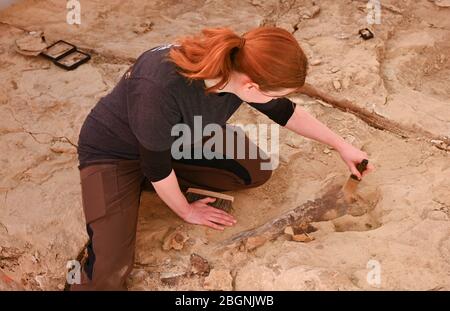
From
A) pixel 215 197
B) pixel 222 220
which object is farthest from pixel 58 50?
pixel 222 220

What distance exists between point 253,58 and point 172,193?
0.60 meters

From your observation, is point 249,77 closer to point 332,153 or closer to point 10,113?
point 332,153

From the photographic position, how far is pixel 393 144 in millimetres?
2281

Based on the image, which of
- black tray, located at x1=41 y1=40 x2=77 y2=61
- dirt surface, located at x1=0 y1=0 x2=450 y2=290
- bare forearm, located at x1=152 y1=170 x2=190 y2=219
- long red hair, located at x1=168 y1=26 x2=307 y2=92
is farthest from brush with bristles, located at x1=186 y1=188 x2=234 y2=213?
black tray, located at x1=41 y1=40 x2=77 y2=61

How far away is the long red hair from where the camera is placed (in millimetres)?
1371

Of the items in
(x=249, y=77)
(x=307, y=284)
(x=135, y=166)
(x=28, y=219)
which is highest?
(x=249, y=77)

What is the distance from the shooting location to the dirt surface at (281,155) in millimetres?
1773

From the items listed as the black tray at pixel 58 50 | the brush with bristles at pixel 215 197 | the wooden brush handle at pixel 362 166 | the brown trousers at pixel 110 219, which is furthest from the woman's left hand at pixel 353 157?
the black tray at pixel 58 50

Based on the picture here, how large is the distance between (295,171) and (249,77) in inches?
33.8

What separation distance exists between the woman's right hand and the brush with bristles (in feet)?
0.20

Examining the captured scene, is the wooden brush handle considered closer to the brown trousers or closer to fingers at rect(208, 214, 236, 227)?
fingers at rect(208, 214, 236, 227)

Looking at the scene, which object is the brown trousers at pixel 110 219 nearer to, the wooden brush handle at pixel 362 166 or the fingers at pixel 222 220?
the fingers at pixel 222 220

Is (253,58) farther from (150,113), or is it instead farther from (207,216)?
(207,216)

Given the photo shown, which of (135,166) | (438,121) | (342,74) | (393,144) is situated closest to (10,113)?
(135,166)
